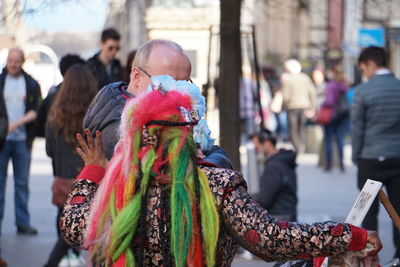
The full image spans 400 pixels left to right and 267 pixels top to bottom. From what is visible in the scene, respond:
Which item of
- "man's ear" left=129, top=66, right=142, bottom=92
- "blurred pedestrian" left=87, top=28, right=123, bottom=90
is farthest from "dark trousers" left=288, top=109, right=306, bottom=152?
"man's ear" left=129, top=66, right=142, bottom=92

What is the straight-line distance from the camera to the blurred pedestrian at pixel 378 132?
7.71m

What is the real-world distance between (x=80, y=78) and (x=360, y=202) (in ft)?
12.8

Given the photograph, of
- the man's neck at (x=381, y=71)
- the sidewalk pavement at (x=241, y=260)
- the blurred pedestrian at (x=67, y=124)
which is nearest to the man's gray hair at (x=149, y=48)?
the blurred pedestrian at (x=67, y=124)

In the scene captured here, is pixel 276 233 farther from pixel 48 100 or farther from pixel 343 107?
pixel 343 107

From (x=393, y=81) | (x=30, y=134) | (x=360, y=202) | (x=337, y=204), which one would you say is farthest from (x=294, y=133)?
(x=360, y=202)

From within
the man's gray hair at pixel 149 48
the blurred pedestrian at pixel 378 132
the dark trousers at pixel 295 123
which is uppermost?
the man's gray hair at pixel 149 48

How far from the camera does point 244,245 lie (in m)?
3.24

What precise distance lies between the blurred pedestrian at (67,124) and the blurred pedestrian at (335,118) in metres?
10.4

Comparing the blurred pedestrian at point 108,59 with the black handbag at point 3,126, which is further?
the blurred pedestrian at point 108,59

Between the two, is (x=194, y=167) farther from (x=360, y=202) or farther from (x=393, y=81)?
(x=393, y=81)

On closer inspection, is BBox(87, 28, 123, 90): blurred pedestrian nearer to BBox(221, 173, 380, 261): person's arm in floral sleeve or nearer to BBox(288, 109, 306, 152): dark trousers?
BBox(221, 173, 380, 261): person's arm in floral sleeve

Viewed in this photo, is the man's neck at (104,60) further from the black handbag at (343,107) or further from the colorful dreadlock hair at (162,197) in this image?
the black handbag at (343,107)

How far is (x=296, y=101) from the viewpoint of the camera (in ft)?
65.5

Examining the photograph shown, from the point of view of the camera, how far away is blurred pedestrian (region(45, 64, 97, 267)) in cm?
706
